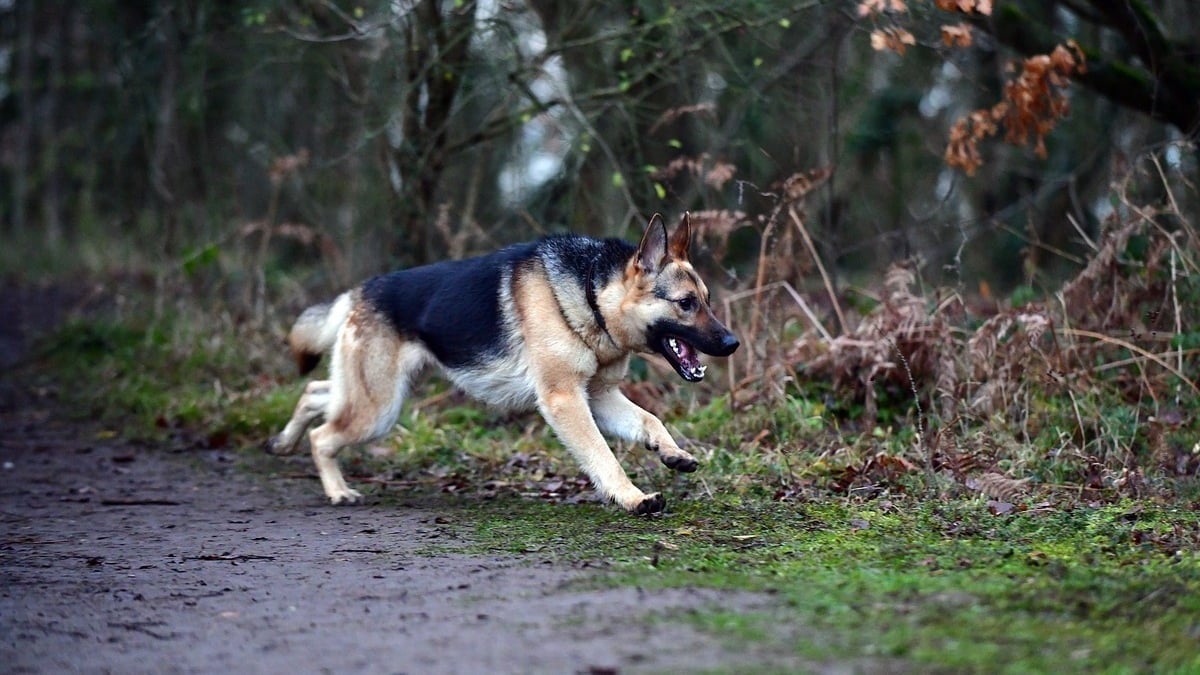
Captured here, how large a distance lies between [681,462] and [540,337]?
1.12m

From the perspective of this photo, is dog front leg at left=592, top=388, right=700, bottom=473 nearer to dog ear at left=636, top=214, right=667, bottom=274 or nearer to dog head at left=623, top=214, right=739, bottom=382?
dog head at left=623, top=214, right=739, bottom=382

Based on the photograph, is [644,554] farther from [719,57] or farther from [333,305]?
[719,57]

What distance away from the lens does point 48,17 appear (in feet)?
83.2

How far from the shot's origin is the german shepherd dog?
7066 millimetres

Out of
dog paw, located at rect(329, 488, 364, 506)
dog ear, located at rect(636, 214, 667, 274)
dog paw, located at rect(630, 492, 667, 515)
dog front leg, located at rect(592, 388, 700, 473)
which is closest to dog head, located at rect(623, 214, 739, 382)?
dog ear, located at rect(636, 214, 667, 274)

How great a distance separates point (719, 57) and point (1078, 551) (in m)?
7.03

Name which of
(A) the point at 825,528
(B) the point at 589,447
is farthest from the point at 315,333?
(A) the point at 825,528

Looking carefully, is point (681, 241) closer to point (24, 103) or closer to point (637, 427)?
point (637, 427)

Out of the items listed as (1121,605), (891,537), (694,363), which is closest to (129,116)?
(694,363)

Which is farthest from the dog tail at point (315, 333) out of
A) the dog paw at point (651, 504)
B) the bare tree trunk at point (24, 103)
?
the bare tree trunk at point (24, 103)

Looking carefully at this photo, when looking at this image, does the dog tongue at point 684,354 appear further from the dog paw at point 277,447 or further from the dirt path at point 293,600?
the dog paw at point 277,447

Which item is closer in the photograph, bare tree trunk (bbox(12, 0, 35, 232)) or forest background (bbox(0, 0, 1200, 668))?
forest background (bbox(0, 0, 1200, 668))

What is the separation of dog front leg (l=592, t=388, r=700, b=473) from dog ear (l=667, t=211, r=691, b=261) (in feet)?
3.02

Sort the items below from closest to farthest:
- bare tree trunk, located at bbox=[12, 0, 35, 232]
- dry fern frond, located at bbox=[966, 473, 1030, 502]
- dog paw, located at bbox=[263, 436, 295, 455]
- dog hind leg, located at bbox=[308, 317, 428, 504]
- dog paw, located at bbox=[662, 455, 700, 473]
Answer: dry fern frond, located at bbox=[966, 473, 1030, 502] < dog paw, located at bbox=[662, 455, 700, 473] < dog hind leg, located at bbox=[308, 317, 428, 504] < dog paw, located at bbox=[263, 436, 295, 455] < bare tree trunk, located at bbox=[12, 0, 35, 232]
